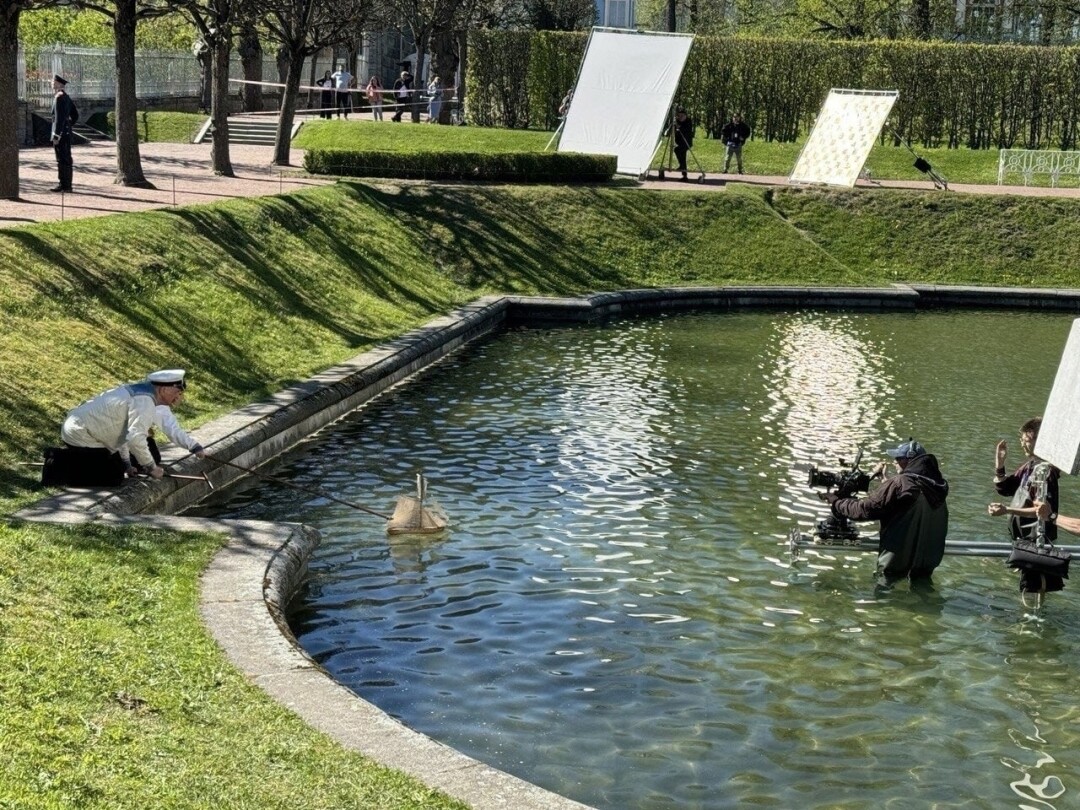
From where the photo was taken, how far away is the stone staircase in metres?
43.9

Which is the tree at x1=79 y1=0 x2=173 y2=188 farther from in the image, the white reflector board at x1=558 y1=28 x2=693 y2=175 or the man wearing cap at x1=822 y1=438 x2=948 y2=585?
the man wearing cap at x1=822 y1=438 x2=948 y2=585

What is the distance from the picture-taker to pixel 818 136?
37.1m

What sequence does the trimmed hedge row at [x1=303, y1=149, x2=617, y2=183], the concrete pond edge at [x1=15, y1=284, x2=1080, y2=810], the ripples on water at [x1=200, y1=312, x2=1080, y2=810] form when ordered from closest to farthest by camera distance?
the concrete pond edge at [x1=15, y1=284, x2=1080, y2=810]
the ripples on water at [x1=200, y1=312, x2=1080, y2=810]
the trimmed hedge row at [x1=303, y1=149, x2=617, y2=183]

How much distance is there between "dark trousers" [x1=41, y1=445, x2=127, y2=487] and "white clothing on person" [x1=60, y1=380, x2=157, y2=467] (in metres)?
0.07

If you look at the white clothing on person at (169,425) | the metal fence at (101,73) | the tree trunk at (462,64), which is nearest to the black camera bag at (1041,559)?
the white clothing on person at (169,425)

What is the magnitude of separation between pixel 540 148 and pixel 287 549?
97.9 feet

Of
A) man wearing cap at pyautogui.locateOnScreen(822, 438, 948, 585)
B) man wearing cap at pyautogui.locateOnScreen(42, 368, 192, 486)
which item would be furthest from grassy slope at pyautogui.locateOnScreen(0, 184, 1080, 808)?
man wearing cap at pyautogui.locateOnScreen(822, 438, 948, 585)

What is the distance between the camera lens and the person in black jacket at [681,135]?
123ft

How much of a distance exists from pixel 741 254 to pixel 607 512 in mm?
18098

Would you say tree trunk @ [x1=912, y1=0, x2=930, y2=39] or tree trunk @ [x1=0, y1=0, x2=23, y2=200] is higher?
tree trunk @ [x1=912, y1=0, x2=930, y2=39]

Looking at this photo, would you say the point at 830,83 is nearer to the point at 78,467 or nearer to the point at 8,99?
the point at 8,99

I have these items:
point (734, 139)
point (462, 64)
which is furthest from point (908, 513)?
point (462, 64)

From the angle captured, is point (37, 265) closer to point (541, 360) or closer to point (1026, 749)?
point (541, 360)

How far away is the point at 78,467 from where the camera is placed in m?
12.2
